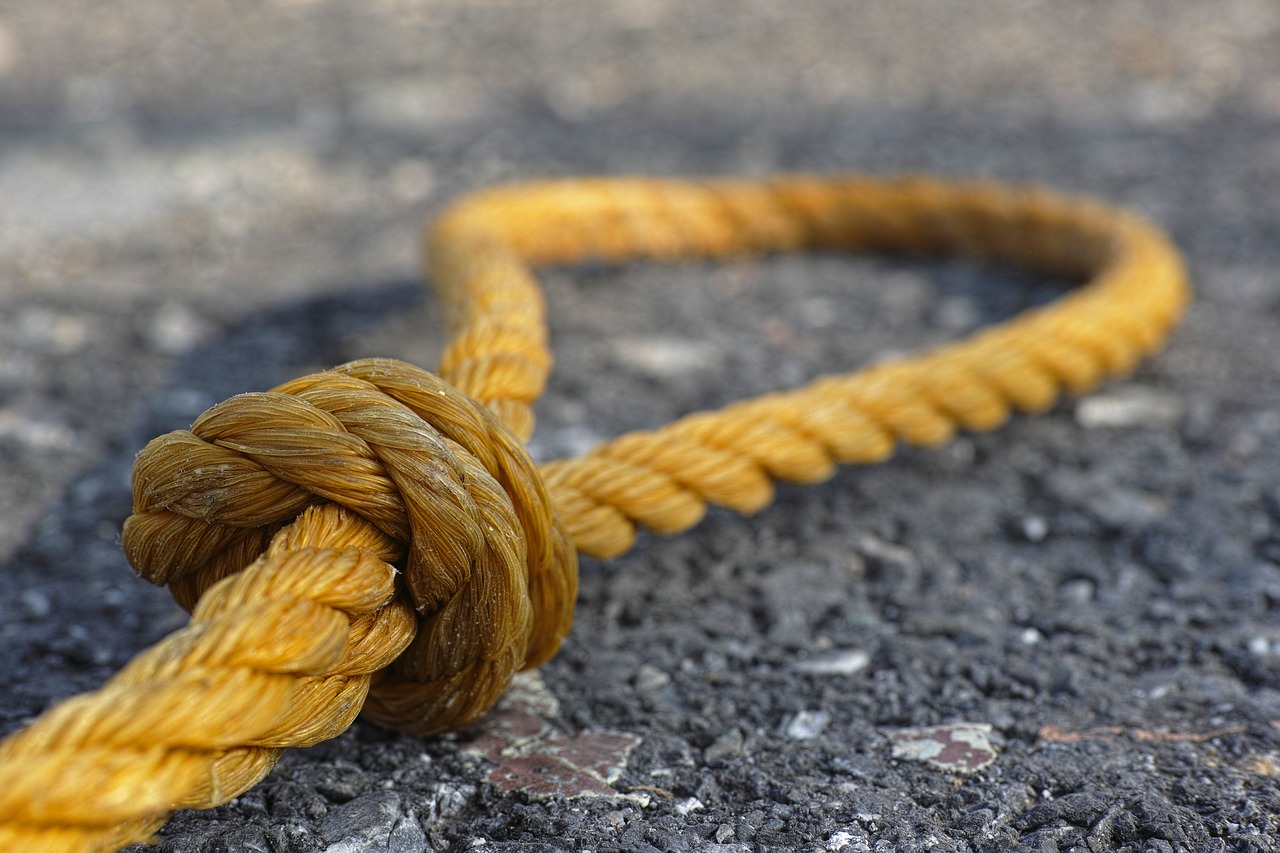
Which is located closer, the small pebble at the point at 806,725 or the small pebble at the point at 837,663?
the small pebble at the point at 806,725

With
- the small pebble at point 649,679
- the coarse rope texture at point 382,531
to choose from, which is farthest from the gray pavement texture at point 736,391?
the coarse rope texture at point 382,531

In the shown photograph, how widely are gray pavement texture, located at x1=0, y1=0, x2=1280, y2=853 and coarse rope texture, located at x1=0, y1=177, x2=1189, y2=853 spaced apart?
12 centimetres

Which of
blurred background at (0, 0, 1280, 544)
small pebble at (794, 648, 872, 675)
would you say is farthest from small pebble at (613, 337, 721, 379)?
small pebble at (794, 648, 872, 675)

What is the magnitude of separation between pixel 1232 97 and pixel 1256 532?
7.48ft

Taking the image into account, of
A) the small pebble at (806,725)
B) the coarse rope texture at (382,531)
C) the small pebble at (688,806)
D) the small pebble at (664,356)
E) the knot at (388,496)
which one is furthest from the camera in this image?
the small pebble at (664,356)

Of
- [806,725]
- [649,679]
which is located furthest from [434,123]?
[806,725]

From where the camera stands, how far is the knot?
89 centimetres

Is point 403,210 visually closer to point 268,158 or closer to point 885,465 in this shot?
point 268,158

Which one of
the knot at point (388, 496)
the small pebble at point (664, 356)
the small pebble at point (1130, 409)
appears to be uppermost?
the knot at point (388, 496)

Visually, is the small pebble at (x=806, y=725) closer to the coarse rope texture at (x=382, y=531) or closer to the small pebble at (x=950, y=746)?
the small pebble at (x=950, y=746)

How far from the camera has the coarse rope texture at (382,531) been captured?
0.72 meters

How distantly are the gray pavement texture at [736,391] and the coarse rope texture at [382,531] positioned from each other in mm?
118

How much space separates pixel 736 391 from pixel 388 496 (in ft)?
3.45

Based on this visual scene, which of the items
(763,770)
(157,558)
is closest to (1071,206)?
(763,770)
